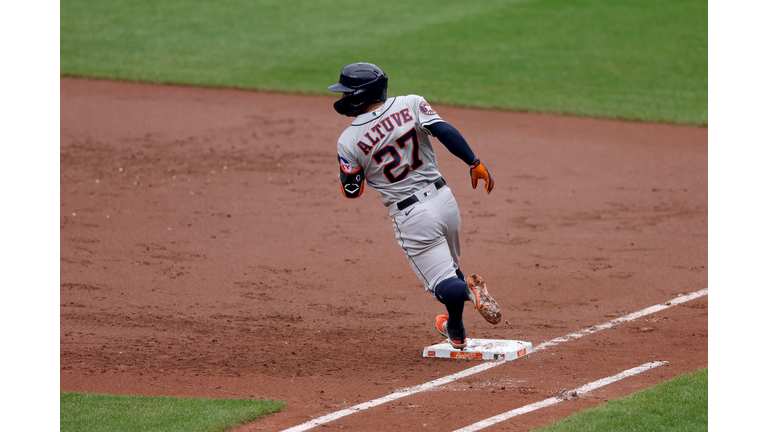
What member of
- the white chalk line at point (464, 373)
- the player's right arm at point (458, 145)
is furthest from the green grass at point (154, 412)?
the player's right arm at point (458, 145)

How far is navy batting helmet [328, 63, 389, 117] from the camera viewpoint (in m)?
5.25

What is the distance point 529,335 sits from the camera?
604cm

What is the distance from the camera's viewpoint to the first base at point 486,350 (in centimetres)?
547

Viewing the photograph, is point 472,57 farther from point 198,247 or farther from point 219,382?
point 219,382

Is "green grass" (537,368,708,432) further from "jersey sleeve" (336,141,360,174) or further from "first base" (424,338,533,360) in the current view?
"jersey sleeve" (336,141,360,174)

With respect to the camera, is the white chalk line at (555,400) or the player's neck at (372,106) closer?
the white chalk line at (555,400)

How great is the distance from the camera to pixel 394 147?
5.21 m

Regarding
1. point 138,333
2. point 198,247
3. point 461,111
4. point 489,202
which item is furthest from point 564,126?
point 138,333

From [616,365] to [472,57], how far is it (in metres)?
12.8

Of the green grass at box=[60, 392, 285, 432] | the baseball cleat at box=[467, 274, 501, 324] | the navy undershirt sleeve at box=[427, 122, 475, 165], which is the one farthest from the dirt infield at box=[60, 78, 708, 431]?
the navy undershirt sleeve at box=[427, 122, 475, 165]

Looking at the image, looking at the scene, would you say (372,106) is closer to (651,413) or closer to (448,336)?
(448,336)

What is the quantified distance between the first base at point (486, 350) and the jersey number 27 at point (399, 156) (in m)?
1.19

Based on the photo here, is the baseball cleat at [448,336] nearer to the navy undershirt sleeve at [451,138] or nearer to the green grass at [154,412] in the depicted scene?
the navy undershirt sleeve at [451,138]

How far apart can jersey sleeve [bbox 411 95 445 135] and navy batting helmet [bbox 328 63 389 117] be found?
0.23m
